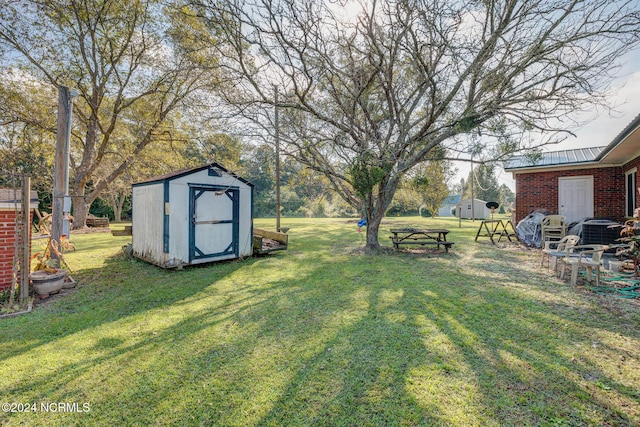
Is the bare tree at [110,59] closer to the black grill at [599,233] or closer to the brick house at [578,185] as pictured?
the black grill at [599,233]

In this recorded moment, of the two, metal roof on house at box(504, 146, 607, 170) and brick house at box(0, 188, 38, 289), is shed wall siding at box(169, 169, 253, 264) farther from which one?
metal roof on house at box(504, 146, 607, 170)

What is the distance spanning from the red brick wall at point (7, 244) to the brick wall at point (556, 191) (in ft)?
49.4

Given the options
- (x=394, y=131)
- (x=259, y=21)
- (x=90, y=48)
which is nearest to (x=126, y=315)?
(x=259, y=21)

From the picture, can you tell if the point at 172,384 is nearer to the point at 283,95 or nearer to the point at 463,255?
the point at 283,95

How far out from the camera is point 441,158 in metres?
7.89

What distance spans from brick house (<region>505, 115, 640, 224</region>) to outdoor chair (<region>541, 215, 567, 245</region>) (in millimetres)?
1289

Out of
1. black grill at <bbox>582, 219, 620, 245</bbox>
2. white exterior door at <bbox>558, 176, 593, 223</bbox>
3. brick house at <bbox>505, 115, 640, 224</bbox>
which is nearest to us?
black grill at <bbox>582, 219, 620, 245</bbox>

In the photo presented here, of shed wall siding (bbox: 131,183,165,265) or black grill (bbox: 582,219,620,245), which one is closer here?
shed wall siding (bbox: 131,183,165,265)

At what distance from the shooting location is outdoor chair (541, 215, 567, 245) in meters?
8.73

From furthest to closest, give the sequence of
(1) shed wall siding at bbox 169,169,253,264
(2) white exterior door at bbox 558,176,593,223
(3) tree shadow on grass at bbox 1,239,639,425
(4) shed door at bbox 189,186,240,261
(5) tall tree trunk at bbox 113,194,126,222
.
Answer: (5) tall tree trunk at bbox 113,194,126,222 < (2) white exterior door at bbox 558,176,593,223 < (4) shed door at bbox 189,186,240,261 < (1) shed wall siding at bbox 169,169,253,264 < (3) tree shadow on grass at bbox 1,239,639,425

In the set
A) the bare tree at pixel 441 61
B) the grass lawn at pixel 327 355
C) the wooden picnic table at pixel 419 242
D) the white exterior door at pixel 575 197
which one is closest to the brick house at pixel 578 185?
the white exterior door at pixel 575 197

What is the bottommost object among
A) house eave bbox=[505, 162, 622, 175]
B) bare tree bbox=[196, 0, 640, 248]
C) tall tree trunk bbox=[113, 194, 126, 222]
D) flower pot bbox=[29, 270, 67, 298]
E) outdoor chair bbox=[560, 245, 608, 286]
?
flower pot bbox=[29, 270, 67, 298]

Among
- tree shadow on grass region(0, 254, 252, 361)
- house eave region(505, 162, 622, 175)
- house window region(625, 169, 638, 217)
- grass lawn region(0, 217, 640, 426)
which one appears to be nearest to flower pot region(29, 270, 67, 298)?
tree shadow on grass region(0, 254, 252, 361)

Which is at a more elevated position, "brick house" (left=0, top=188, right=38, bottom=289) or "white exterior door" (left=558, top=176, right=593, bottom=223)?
"white exterior door" (left=558, top=176, right=593, bottom=223)
